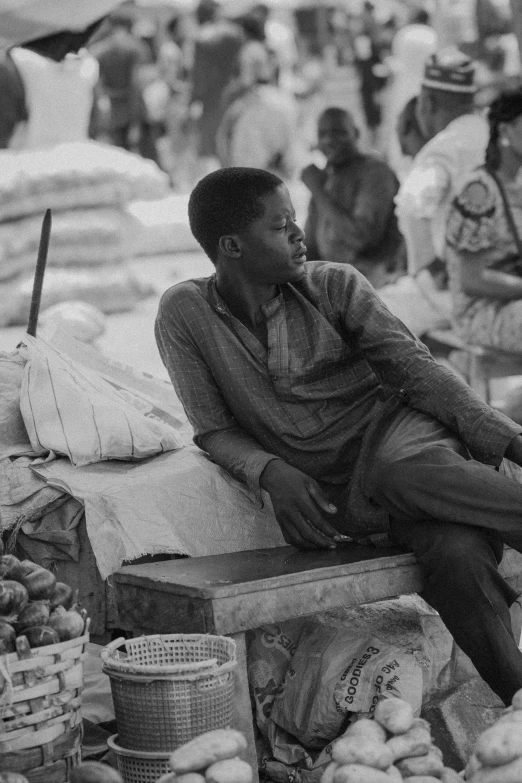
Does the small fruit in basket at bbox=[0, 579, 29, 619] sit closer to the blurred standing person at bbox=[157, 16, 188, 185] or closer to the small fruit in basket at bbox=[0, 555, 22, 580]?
the small fruit in basket at bbox=[0, 555, 22, 580]

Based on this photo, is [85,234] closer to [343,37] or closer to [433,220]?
[433,220]

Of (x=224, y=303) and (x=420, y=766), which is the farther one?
(x=224, y=303)

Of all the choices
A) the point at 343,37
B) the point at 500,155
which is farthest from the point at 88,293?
the point at 343,37

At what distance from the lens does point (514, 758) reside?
78.6 inches

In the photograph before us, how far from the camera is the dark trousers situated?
97.5 inches

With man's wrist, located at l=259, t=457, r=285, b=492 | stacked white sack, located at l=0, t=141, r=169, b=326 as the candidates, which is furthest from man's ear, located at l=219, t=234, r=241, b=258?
stacked white sack, located at l=0, t=141, r=169, b=326

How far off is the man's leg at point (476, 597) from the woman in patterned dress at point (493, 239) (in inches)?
104

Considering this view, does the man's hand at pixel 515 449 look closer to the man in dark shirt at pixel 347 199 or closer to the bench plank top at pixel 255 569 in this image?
the bench plank top at pixel 255 569

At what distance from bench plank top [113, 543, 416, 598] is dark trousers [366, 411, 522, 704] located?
0.36ft

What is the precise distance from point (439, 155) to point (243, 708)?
13.6 feet

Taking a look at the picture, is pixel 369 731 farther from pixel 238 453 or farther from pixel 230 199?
pixel 230 199

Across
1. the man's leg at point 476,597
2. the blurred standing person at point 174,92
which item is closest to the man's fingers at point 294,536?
the man's leg at point 476,597

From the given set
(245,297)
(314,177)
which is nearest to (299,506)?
(245,297)

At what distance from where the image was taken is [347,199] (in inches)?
267
